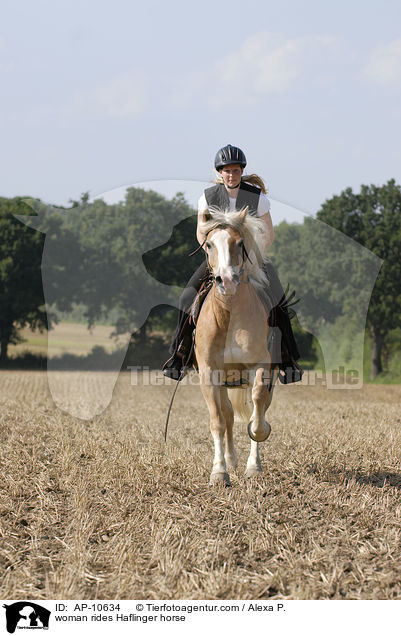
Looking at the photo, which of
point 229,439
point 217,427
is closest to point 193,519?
point 217,427

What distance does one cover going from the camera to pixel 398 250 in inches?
1277

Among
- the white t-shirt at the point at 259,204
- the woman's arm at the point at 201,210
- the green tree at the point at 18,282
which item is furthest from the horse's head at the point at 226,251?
the green tree at the point at 18,282

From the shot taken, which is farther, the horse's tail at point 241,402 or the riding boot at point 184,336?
the horse's tail at point 241,402

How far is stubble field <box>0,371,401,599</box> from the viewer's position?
3.79 meters

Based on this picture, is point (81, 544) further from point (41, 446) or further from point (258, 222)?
point (41, 446)

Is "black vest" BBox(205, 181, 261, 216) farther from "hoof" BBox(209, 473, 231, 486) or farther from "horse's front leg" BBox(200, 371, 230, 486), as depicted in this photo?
"hoof" BBox(209, 473, 231, 486)

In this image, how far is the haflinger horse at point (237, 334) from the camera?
5703 mm

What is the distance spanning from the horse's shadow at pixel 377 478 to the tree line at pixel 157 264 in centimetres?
284

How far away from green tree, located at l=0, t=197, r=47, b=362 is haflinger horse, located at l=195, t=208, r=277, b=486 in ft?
99.0

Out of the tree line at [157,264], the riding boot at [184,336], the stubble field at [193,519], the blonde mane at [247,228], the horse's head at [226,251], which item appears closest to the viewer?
the stubble field at [193,519]

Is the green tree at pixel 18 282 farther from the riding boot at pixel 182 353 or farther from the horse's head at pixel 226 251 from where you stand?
the horse's head at pixel 226 251
